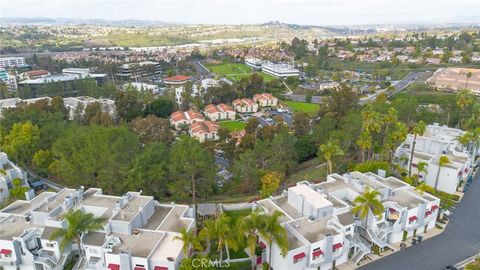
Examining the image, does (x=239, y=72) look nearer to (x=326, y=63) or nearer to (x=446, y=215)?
(x=326, y=63)

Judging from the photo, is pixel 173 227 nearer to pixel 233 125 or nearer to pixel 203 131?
pixel 203 131

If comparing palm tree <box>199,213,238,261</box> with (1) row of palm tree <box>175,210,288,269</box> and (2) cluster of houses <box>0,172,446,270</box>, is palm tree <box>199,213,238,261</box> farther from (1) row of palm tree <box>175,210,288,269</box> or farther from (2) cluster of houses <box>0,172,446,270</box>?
(2) cluster of houses <box>0,172,446,270</box>

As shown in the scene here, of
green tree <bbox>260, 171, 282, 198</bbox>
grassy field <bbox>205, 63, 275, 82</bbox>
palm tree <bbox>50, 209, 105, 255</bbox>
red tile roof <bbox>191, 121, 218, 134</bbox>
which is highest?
palm tree <bbox>50, 209, 105, 255</bbox>

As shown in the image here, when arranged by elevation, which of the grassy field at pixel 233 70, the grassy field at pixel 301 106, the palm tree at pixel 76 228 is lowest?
the grassy field at pixel 301 106

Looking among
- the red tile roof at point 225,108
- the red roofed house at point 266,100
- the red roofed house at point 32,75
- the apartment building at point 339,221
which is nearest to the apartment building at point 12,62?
the red roofed house at point 32,75

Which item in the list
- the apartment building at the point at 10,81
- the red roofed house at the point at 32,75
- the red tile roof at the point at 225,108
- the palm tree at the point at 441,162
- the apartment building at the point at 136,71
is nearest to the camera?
the palm tree at the point at 441,162

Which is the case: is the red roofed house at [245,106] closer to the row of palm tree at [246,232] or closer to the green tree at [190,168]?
the green tree at [190,168]

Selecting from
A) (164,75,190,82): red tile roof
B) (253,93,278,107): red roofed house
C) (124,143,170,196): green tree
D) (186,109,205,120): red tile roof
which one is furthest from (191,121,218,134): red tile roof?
(164,75,190,82): red tile roof

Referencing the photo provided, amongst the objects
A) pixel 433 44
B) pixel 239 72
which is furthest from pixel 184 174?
pixel 433 44

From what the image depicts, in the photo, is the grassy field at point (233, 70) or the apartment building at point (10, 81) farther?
the grassy field at point (233, 70)
